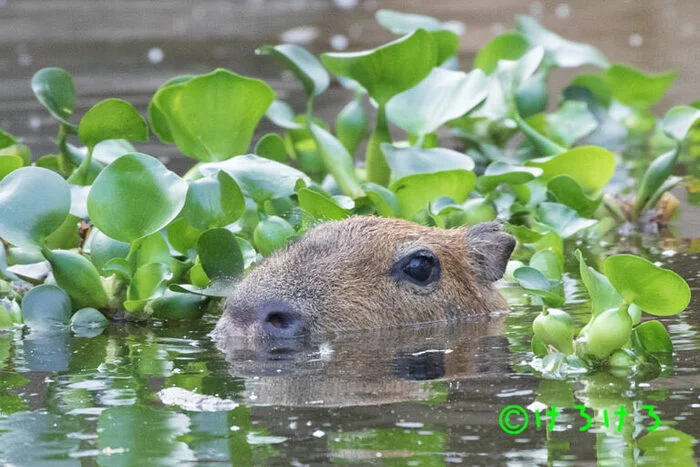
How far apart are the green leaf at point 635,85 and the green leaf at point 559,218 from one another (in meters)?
3.07

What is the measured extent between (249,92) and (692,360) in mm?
2815

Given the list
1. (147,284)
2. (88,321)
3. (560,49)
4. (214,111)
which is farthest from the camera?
(560,49)

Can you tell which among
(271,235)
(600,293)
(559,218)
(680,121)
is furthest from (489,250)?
(680,121)

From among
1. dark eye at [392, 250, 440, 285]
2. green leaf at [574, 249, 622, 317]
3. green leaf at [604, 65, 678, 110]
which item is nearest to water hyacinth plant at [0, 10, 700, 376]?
green leaf at [574, 249, 622, 317]

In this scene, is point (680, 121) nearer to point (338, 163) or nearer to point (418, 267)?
point (338, 163)

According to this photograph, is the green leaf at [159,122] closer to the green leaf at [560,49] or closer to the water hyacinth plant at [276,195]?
the water hyacinth plant at [276,195]

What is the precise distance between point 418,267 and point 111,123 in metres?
1.96

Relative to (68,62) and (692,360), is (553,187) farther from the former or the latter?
(68,62)

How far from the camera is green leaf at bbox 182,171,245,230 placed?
21.2ft

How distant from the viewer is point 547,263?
6918 millimetres

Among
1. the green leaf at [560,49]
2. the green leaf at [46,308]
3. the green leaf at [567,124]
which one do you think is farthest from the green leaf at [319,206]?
the green leaf at [560,49]

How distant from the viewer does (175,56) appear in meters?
15.3

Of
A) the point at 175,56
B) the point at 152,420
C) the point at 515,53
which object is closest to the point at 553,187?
the point at 515,53

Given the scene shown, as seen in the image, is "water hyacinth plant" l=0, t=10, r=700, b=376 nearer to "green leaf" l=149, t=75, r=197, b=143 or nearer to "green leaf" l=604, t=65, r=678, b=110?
"green leaf" l=149, t=75, r=197, b=143
